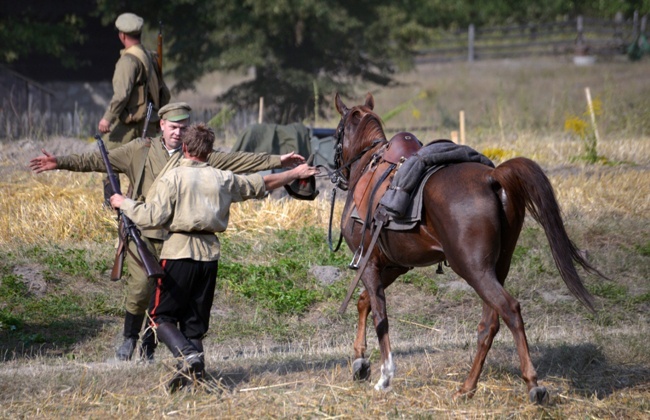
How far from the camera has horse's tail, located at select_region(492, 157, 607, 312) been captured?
6.28 metres

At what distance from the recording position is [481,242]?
625 cm

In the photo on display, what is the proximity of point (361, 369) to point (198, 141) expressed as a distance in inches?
85.7

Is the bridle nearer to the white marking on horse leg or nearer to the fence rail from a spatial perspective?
the white marking on horse leg

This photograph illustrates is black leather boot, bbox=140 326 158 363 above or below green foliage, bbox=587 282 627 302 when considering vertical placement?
above

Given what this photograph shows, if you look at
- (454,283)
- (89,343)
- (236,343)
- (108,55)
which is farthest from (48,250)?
(108,55)

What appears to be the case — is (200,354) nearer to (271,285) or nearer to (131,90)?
(271,285)

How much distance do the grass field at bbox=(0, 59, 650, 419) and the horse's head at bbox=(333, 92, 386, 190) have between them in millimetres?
1701

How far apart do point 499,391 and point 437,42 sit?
39.7 meters

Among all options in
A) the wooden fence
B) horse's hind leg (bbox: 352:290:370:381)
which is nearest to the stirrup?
horse's hind leg (bbox: 352:290:370:381)

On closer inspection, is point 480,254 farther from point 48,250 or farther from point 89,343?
point 48,250

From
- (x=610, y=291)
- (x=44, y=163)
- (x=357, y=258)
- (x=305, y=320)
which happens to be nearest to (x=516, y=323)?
(x=357, y=258)

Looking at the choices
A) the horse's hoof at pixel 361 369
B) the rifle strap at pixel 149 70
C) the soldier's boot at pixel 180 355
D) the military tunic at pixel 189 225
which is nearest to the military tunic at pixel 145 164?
the military tunic at pixel 189 225

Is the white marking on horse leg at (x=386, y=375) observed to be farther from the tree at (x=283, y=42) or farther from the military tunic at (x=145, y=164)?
the tree at (x=283, y=42)

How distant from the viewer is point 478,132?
1911cm
